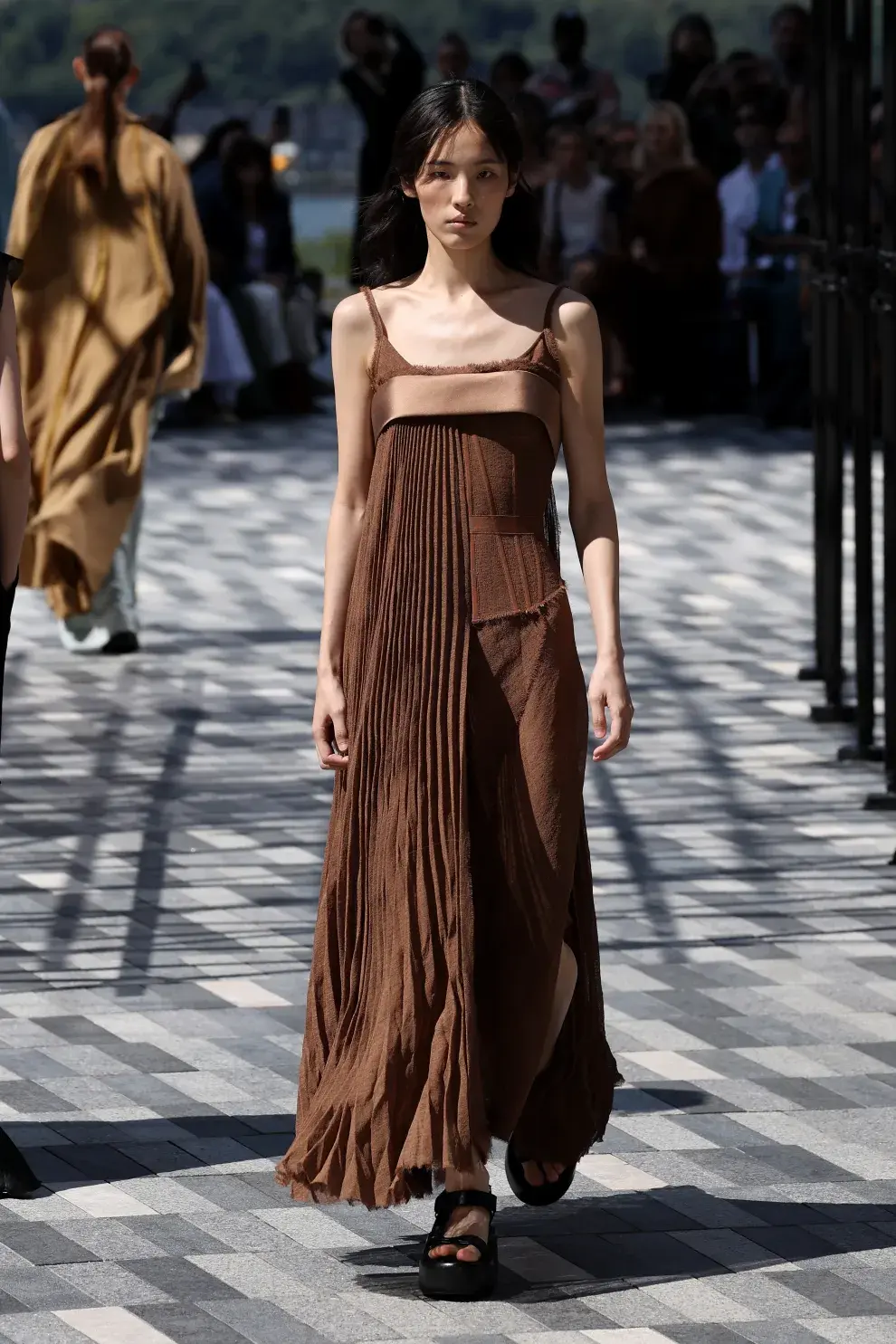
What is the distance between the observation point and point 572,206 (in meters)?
17.8

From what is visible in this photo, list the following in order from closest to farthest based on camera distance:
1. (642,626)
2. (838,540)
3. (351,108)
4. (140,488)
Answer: (838,540) → (140,488) → (642,626) → (351,108)

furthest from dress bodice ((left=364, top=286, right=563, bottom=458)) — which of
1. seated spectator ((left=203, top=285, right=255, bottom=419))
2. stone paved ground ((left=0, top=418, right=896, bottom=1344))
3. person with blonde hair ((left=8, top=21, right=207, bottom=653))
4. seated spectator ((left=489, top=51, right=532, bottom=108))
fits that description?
seated spectator ((left=489, top=51, right=532, bottom=108))

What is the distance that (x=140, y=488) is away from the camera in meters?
9.77

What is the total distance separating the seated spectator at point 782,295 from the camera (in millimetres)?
16922

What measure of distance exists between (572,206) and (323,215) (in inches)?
118

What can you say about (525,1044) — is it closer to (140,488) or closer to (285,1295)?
(285,1295)

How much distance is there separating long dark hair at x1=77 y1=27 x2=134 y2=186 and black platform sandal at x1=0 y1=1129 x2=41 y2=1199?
18.3 feet

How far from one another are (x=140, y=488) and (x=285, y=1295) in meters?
5.89

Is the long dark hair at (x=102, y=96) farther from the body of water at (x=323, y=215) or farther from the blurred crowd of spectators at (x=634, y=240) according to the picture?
the body of water at (x=323, y=215)

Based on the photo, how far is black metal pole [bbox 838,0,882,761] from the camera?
8.10 m

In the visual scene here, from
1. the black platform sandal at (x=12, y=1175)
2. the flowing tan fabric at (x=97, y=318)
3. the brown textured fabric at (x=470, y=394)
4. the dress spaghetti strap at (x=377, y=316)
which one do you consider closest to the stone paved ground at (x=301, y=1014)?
the black platform sandal at (x=12, y=1175)

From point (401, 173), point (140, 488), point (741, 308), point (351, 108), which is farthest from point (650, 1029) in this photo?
point (351, 108)

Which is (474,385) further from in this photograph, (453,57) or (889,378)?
(453,57)

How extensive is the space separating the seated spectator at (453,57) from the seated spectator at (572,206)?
256cm
